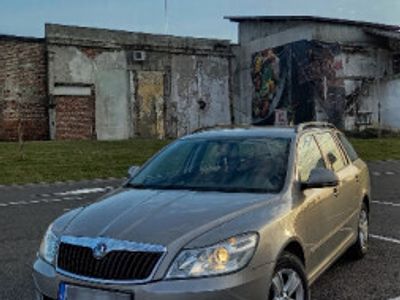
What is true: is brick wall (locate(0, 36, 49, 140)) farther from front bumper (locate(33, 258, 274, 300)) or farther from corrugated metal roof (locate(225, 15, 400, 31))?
front bumper (locate(33, 258, 274, 300))

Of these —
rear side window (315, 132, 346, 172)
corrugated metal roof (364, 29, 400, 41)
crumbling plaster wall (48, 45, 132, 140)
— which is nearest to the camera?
rear side window (315, 132, 346, 172)

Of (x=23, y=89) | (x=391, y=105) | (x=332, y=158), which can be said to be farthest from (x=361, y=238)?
(x=391, y=105)

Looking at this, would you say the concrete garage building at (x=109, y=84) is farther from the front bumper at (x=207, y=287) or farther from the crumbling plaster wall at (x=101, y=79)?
the front bumper at (x=207, y=287)

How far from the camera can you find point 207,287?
3908 millimetres

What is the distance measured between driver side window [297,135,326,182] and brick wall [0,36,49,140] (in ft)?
89.6

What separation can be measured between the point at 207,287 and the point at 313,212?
1.68 metres

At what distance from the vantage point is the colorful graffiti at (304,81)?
117 ft

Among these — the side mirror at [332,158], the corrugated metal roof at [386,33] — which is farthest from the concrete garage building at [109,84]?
the side mirror at [332,158]

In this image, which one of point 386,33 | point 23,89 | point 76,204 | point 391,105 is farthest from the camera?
point 391,105

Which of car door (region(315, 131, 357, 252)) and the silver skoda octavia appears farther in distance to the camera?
car door (region(315, 131, 357, 252))

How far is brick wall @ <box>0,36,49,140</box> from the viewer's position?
105 feet

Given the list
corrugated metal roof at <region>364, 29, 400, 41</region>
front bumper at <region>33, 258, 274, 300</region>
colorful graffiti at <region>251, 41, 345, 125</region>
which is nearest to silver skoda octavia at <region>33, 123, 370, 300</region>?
front bumper at <region>33, 258, 274, 300</region>

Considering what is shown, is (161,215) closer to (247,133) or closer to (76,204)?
(247,133)

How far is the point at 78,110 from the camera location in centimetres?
3425
